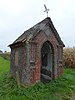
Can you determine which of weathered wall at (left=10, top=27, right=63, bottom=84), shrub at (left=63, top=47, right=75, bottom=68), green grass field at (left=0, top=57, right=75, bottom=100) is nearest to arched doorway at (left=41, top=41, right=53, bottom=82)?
weathered wall at (left=10, top=27, right=63, bottom=84)

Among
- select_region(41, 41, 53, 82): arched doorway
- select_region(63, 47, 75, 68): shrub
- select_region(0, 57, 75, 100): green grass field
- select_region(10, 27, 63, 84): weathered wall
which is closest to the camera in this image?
select_region(0, 57, 75, 100): green grass field

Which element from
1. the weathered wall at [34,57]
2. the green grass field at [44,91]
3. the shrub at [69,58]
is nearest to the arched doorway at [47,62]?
the weathered wall at [34,57]

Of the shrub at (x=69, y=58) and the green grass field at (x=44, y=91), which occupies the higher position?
the shrub at (x=69, y=58)

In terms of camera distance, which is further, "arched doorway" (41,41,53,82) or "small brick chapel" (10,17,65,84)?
"arched doorway" (41,41,53,82)

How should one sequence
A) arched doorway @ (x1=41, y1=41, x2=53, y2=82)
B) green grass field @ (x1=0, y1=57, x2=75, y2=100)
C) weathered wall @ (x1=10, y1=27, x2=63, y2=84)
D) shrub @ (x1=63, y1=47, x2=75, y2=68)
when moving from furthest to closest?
1. shrub @ (x1=63, y1=47, x2=75, y2=68)
2. arched doorway @ (x1=41, y1=41, x2=53, y2=82)
3. weathered wall @ (x1=10, y1=27, x2=63, y2=84)
4. green grass field @ (x1=0, y1=57, x2=75, y2=100)

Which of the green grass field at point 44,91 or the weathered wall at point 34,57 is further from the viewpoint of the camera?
the weathered wall at point 34,57

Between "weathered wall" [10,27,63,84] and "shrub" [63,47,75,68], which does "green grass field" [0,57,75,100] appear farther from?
"shrub" [63,47,75,68]

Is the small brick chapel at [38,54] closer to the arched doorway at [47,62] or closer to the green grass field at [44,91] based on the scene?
the arched doorway at [47,62]

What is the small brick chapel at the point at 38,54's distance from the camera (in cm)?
1580

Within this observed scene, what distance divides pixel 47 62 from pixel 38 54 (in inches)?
105

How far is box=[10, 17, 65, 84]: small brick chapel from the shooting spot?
51.8 feet

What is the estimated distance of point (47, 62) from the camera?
18.7m

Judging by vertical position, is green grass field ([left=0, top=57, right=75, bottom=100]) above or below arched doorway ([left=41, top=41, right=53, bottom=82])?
below

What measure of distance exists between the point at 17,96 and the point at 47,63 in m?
5.17
